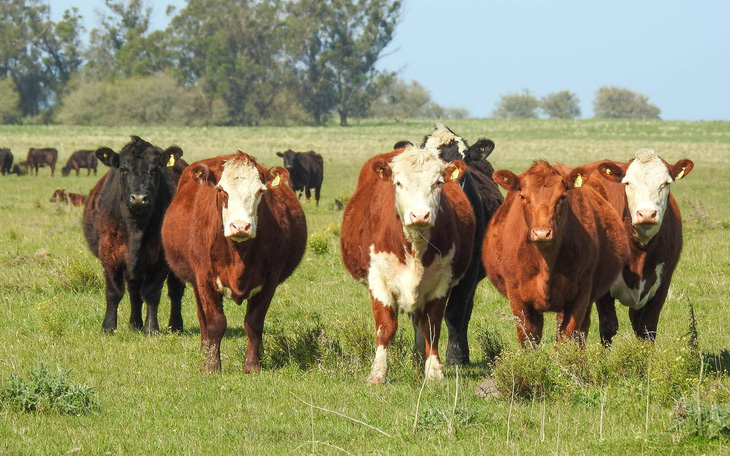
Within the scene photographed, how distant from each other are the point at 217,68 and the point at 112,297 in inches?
3460

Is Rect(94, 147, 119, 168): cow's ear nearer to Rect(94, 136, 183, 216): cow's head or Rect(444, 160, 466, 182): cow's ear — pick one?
Rect(94, 136, 183, 216): cow's head

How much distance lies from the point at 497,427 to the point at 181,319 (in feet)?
16.9

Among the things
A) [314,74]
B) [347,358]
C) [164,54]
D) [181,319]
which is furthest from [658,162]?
[164,54]

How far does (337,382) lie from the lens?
764 cm

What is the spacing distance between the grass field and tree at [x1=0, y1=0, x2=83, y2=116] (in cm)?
9382

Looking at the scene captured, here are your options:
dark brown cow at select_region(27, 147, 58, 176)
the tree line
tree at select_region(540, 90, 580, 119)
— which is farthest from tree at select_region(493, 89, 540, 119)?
dark brown cow at select_region(27, 147, 58, 176)

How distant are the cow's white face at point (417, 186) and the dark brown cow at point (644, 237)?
1.64 metres

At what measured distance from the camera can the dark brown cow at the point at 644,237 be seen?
8.24 metres

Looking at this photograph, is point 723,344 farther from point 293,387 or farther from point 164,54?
point 164,54

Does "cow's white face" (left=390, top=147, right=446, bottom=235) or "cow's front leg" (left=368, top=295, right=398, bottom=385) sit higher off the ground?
"cow's white face" (left=390, top=147, right=446, bottom=235)

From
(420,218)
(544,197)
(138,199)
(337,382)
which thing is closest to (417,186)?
(420,218)

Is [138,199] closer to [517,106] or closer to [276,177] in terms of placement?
[276,177]

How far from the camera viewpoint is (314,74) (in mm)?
98062

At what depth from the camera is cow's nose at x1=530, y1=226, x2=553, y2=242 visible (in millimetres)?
7043
